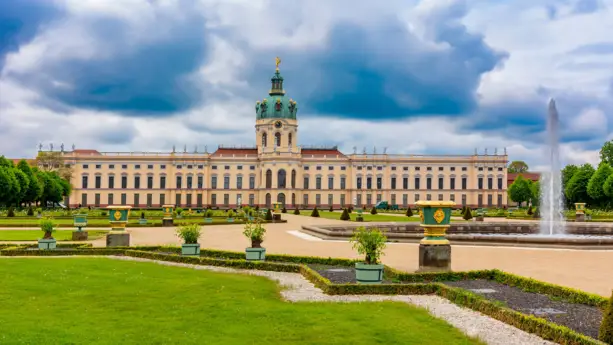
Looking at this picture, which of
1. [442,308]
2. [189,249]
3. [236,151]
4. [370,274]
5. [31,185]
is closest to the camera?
[442,308]

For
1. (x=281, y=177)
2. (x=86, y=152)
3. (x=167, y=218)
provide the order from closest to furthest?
1. (x=167, y=218)
2. (x=281, y=177)
3. (x=86, y=152)

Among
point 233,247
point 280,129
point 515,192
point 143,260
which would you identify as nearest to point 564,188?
point 515,192

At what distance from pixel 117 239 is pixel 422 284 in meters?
11.7

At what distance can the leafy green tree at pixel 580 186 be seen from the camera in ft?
226

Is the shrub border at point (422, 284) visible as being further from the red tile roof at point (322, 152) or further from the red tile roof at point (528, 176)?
the red tile roof at point (528, 176)

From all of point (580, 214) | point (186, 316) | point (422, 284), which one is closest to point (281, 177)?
point (580, 214)

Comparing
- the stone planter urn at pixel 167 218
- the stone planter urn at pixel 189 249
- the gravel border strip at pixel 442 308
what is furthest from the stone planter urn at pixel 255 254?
the stone planter urn at pixel 167 218

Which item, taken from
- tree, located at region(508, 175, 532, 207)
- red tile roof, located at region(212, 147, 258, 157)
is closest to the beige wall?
red tile roof, located at region(212, 147, 258, 157)

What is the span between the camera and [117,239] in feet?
62.1

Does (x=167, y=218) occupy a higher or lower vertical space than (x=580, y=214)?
lower

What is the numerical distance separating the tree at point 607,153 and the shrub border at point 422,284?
7588 centimetres

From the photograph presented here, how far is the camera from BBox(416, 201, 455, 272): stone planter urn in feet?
39.9

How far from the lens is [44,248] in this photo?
17.7m

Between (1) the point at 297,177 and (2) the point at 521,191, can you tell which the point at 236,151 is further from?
(2) the point at 521,191
